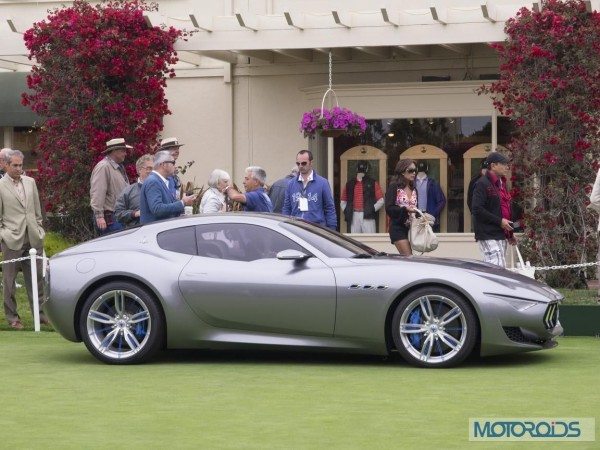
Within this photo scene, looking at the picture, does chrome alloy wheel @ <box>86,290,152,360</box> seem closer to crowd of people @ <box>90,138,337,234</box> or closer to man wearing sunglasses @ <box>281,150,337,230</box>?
crowd of people @ <box>90,138,337,234</box>

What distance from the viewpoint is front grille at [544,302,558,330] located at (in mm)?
10406

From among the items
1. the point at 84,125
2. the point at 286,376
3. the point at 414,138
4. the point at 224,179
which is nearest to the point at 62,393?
the point at 286,376

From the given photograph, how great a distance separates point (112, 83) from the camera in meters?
20.0

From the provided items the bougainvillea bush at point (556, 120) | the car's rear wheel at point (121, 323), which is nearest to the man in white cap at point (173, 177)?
the car's rear wheel at point (121, 323)

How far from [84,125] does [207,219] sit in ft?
29.6

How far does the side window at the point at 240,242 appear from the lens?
1083 centimetres

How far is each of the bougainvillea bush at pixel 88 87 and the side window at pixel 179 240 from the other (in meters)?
8.77

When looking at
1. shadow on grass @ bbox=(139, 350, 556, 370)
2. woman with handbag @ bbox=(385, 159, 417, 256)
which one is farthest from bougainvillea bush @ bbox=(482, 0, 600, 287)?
shadow on grass @ bbox=(139, 350, 556, 370)

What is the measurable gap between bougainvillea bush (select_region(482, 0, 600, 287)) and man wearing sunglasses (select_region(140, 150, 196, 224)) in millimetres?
7038

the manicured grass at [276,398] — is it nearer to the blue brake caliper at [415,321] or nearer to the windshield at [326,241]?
→ the blue brake caliper at [415,321]

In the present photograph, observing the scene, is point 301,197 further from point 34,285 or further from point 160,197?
point 34,285

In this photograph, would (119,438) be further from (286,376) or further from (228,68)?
(228,68)

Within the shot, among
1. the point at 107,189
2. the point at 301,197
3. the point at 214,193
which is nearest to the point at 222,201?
the point at 214,193

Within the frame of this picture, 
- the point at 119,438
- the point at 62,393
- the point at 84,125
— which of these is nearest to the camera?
the point at 119,438
